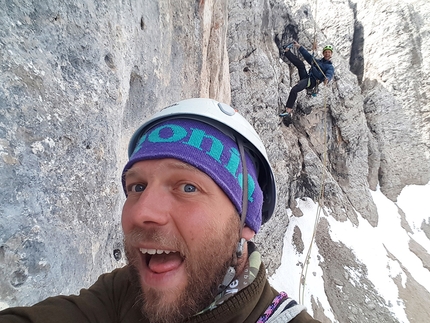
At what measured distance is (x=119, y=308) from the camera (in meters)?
1.64

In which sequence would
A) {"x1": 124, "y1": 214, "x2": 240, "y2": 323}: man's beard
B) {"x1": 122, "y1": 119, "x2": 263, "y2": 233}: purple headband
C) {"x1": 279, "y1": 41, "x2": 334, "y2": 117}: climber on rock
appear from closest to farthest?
{"x1": 124, "y1": 214, "x2": 240, "y2": 323}: man's beard < {"x1": 122, "y1": 119, "x2": 263, "y2": 233}: purple headband < {"x1": 279, "y1": 41, "x2": 334, "y2": 117}: climber on rock

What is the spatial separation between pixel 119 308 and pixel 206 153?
44.6 inches

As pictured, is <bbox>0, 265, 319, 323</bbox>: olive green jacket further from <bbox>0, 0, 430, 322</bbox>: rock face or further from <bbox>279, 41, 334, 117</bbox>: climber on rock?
<bbox>279, 41, 334, 117</bbox>: climber on rock

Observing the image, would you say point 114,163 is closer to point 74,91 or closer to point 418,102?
point 74,91

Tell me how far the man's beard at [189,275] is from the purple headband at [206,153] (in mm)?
335

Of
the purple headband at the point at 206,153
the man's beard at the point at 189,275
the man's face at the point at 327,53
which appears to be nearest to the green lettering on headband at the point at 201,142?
the purple headband at the point at 206,153

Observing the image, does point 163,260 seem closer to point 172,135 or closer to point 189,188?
point 189,188

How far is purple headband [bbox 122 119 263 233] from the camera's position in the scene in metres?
1.58

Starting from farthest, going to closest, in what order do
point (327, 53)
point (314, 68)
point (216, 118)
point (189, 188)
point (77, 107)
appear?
point (314, 68) → point (327, 53) → point (77, 107) → point (216, 118) → point (189, 188)

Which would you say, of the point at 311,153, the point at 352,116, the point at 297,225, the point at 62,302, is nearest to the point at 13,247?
the point at 62,302

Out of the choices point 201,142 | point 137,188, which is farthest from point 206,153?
point 137,188

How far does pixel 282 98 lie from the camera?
2044cm

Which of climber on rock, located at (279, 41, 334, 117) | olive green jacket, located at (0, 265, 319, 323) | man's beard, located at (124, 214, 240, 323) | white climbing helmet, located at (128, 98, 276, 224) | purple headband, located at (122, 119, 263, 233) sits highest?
climber on rock, located at (279, 41, 334, 117)

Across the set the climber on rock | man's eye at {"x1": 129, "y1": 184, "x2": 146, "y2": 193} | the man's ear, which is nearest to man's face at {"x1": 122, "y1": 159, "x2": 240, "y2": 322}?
man's eye at {"x1": 129, "y1": 184, "x2": 146, "y2": 193}
